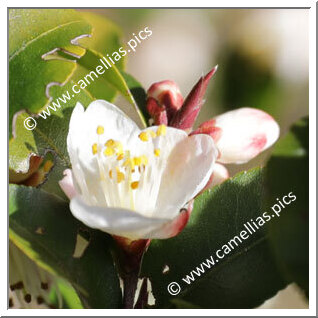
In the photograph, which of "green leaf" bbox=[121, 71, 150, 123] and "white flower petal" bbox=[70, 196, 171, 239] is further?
"green leaf" bbox=[121, 71, 150, 123]

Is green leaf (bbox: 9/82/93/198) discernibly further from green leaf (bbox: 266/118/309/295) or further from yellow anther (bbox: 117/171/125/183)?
green leaf (bbox: 266/118/309/295)

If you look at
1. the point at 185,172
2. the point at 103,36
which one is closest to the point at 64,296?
the point at 185,172

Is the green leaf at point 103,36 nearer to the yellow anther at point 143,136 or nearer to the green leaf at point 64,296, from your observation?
the yellow anther at point 143,136

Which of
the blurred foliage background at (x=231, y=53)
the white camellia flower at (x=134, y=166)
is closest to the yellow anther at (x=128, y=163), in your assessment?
the white camellia flower at (x=134, y=166)

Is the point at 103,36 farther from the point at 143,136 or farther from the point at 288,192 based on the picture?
the point at 288,192

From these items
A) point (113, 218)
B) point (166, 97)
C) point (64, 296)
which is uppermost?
point (166, 97)

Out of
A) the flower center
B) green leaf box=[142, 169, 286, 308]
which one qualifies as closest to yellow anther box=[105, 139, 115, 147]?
the flower center
